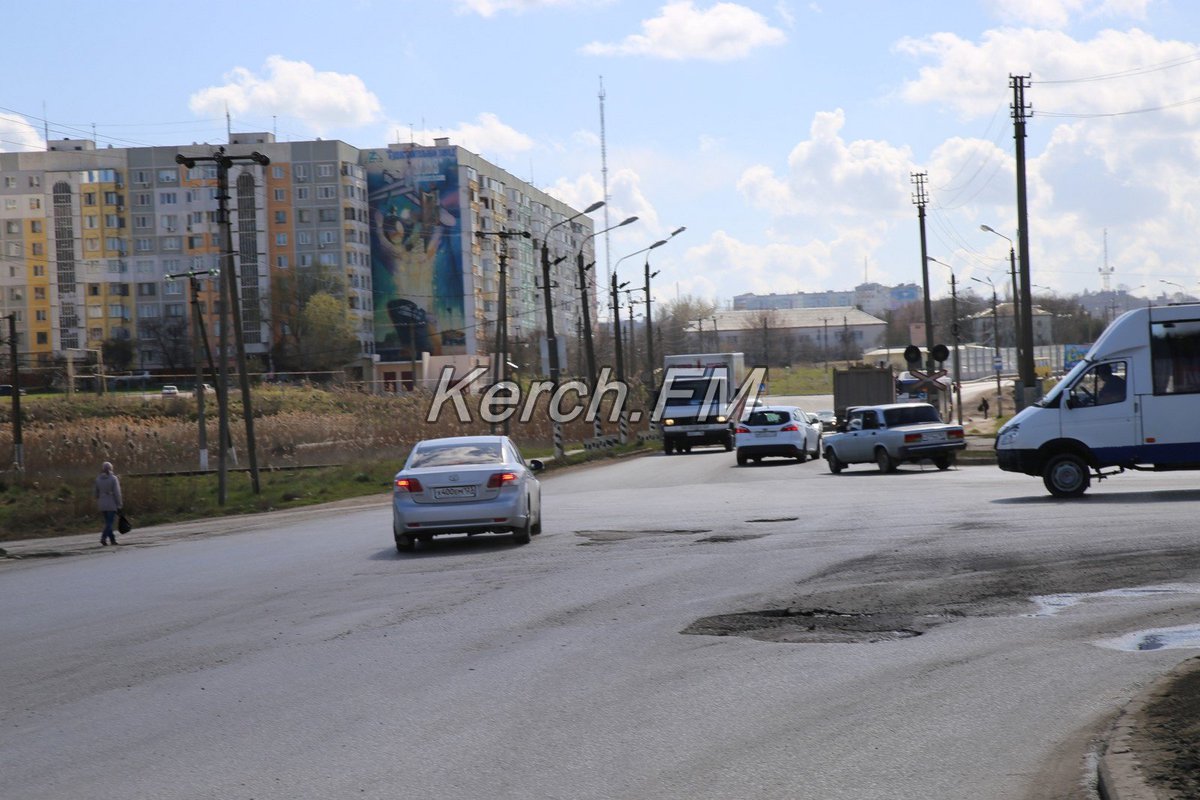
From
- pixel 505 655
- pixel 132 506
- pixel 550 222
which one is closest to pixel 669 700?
pixel 505 655

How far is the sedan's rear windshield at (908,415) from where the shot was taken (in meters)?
31.1

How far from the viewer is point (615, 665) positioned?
8.69 metres

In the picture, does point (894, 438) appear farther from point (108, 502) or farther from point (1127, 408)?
point (108, 502)

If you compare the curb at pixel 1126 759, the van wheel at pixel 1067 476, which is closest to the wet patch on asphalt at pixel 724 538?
the van wheel at pixel 1067 476

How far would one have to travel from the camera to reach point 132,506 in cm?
3400

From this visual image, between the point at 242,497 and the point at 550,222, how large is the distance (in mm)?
122275

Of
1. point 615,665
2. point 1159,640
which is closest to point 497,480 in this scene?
point 615,665

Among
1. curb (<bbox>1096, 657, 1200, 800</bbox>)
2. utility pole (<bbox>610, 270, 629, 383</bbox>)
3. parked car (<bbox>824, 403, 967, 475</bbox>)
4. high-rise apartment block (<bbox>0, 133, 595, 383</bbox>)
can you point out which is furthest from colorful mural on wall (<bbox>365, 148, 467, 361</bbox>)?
curb (<bbox>1096, 657, 1200, 800</bbox>)

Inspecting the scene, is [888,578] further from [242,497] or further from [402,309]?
[402,309]

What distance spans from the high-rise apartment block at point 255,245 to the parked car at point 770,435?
8052 centimetres

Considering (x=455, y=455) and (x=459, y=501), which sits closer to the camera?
(x=459, y=501)

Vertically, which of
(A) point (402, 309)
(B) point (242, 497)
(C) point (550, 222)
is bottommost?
(B) point (242, 497)

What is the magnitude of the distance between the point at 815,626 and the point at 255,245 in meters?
116

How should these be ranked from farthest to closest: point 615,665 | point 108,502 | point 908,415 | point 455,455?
point 908,415
point 108,502
point 455,455
point 615,665
